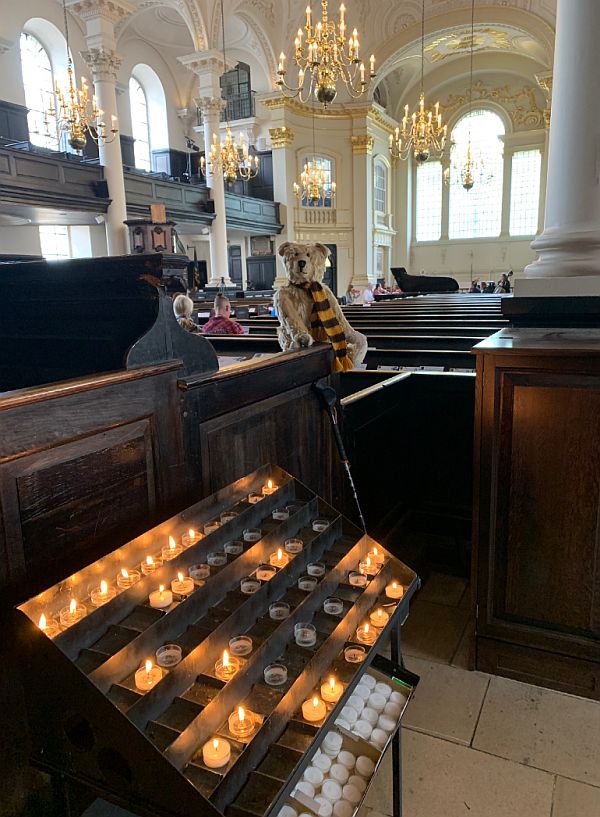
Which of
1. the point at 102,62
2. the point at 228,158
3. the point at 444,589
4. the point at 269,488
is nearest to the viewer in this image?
the point at 269,488

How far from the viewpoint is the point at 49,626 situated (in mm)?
997

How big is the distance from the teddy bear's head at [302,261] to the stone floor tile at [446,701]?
5.87ft

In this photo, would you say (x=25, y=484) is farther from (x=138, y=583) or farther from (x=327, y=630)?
(x=327, y=630)

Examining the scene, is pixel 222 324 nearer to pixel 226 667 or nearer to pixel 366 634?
pixel 366 634

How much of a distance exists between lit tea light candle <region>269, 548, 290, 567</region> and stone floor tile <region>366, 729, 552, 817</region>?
749mm

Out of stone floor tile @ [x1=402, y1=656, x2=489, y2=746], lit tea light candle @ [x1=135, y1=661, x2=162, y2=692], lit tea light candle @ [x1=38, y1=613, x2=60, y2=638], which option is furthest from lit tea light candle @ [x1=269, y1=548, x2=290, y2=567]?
stone floor tile @ [x1=402, y1=656, x2=489, y2=746]

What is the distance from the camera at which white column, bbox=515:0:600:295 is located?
8.32 ft

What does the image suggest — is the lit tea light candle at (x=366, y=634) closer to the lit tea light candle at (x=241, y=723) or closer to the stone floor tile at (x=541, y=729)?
the lit tea light candle at (x=241, y=723)

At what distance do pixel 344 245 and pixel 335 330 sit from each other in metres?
14.7

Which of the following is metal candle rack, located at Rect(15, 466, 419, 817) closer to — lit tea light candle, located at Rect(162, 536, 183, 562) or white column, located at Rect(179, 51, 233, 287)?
lit tea light candle, located at Rect(162, 536, 183, 562)

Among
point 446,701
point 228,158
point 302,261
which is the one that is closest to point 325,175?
point 228,158

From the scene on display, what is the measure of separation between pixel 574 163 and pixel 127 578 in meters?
2.52

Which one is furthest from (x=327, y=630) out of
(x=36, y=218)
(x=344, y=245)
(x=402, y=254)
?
(x=402, y=254)

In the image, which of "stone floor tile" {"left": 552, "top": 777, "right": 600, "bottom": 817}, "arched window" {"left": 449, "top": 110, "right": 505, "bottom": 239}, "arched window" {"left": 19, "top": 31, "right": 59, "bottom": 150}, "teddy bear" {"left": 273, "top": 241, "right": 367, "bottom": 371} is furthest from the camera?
"arched window" {"left": 449, "top": 110, "right": 505, "bottom": 239}
